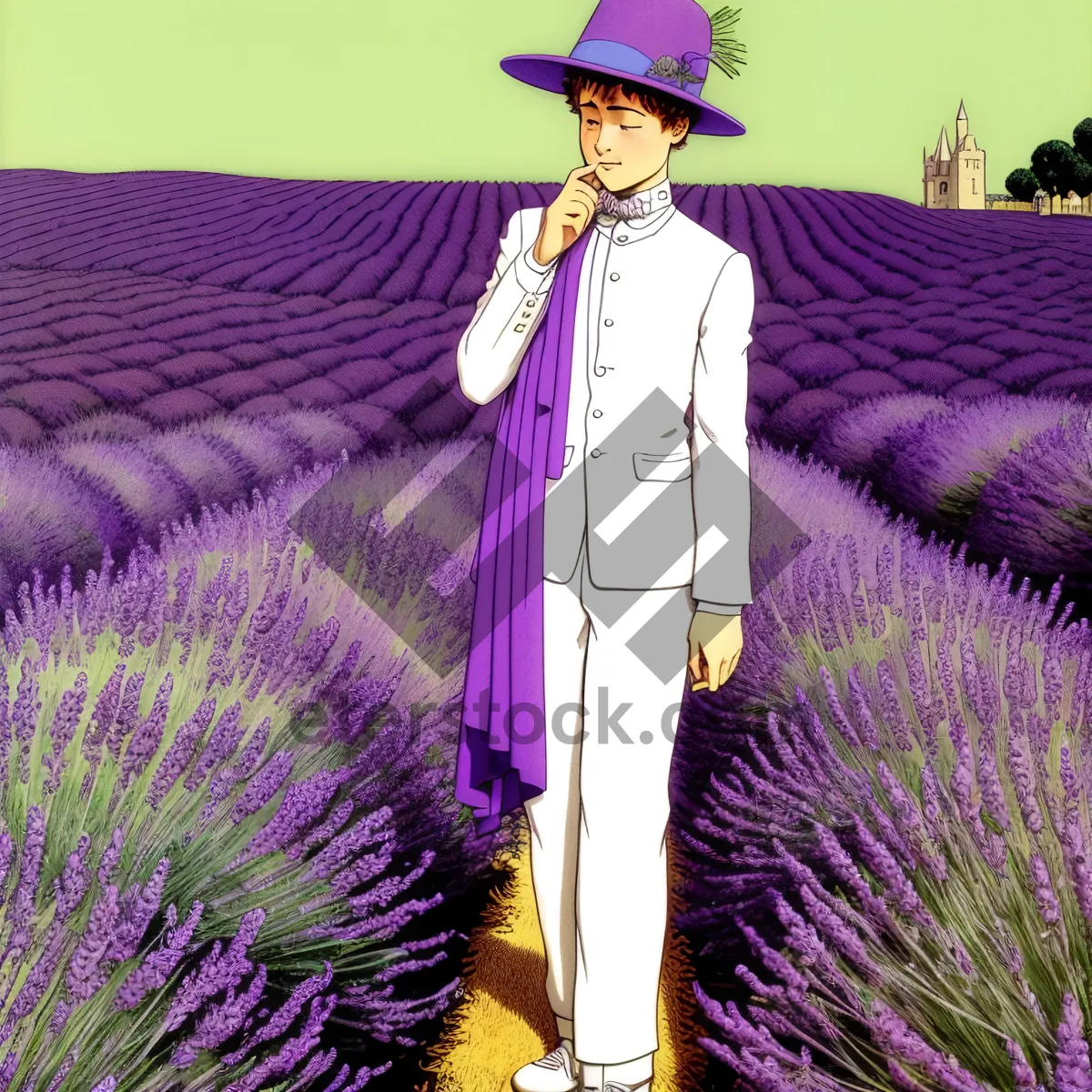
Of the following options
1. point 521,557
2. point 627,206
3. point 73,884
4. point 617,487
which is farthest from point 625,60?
Result: point 73,884

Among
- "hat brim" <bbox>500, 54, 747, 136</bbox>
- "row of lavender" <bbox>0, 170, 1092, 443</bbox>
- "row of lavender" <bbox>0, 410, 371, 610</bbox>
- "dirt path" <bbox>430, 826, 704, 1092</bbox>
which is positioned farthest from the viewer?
"row of lavender" <bbox>0, 170, 1092, 443</bbox>

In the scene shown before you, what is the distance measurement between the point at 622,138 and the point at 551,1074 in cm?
171

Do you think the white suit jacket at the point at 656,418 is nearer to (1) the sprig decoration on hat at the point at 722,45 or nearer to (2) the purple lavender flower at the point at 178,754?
(1) the sprig decoration on hat at the point at 722,45

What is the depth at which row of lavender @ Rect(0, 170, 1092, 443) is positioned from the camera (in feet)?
7.02

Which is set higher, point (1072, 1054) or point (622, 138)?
point (622, 138)

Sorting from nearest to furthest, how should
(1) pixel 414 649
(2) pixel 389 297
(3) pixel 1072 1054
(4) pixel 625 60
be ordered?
(3) pixel 1072 1054 < (4) pixel 625 60 < (1) pixel 414 649 < (2) pixel 389 297

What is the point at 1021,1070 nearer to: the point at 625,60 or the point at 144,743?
the point at 144,743

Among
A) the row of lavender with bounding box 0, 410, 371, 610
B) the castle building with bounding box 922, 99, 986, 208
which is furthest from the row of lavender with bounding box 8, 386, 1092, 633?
the castle building with bounding box 922, 99, 986, 208

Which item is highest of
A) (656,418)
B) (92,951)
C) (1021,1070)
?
(656,418)

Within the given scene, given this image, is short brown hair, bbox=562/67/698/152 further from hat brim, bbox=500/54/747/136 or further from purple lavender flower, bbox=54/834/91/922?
purple lavender flower, bbox=54/834/91/922

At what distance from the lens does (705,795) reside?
1949 mm

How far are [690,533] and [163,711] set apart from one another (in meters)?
1.05

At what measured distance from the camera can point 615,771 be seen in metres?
1.59

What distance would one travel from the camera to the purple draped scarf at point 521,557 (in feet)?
5.21
